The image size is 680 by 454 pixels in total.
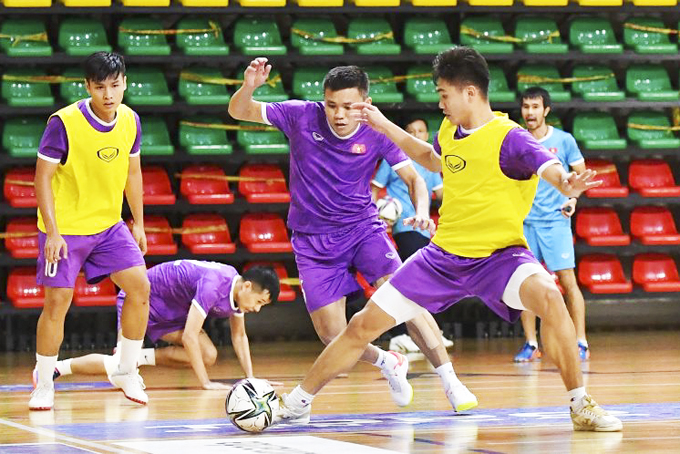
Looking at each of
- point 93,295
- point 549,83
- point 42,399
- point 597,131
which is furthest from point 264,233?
point 42,399

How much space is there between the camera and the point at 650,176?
11.5m

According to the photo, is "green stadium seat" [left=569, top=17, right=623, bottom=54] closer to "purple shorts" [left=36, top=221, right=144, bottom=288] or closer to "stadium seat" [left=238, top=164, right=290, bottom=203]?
"stadium seat" [left=238, top=164, right=290, bottom=203]

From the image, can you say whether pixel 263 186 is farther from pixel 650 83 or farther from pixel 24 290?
pixel 650 83

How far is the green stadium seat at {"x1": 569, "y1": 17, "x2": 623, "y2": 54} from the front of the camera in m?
11.5

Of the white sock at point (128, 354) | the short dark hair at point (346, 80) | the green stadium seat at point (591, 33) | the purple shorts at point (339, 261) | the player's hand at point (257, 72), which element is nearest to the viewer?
the player's hand at point (257, 72)

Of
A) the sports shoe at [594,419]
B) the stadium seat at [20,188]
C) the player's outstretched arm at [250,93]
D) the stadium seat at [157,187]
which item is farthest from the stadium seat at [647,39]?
the sports shoe at [594,419]

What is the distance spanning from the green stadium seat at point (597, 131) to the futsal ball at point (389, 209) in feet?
9.67

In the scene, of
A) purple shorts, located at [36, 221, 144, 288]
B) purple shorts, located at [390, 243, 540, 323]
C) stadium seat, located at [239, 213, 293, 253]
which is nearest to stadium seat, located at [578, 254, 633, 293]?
stadium seat, located at [239, 213, 293, 253]

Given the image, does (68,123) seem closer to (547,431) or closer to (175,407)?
(175,407)

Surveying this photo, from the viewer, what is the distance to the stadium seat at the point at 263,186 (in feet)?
34.9

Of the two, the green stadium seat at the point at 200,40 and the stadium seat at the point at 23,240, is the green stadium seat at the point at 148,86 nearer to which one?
the green stadium seat at the point at 200,40

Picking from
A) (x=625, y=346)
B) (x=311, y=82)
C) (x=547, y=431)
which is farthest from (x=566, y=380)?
(x=311, y=82)

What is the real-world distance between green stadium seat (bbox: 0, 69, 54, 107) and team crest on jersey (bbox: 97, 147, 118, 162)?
14.6 feet

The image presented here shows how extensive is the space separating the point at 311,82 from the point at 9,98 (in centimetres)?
256
